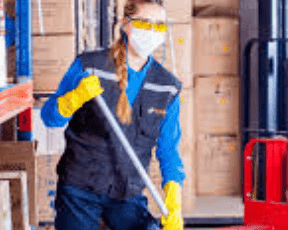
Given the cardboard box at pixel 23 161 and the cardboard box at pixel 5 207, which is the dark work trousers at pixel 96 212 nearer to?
the cardboard box at pixel 23 161

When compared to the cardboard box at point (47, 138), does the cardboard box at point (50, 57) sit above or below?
above

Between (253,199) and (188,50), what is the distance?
43.2 inches

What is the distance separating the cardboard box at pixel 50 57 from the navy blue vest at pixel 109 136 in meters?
0.73

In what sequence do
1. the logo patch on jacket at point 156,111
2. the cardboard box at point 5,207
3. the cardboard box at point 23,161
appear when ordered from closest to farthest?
the cardboard box at point 5,207, the cardboard box at point 23,161, the logo patch on jacket at point 156,111

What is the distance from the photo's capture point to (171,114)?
116 inches

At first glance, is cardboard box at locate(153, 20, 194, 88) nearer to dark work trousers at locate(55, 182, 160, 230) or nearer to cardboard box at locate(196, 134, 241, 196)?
cardboard box at locate(196, 134, 241, 196)

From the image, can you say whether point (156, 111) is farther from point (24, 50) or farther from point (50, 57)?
point (50, 57)

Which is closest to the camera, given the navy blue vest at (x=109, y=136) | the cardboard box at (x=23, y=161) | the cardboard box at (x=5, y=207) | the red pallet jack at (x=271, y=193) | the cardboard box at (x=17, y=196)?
the cardboard box at (x=5, y=207)

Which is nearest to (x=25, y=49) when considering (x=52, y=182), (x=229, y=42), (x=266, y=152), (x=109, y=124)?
(x=109, y=124)

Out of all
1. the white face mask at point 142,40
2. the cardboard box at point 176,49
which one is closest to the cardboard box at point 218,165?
the cardboard box at point 176,49

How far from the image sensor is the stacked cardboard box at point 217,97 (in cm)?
460

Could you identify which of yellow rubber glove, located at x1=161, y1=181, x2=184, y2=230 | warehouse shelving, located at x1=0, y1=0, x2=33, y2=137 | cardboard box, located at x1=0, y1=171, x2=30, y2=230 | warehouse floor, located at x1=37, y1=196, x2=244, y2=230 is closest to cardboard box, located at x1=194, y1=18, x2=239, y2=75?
warehouse floor, located at x1=37, y1=196, x2=244, y2=230

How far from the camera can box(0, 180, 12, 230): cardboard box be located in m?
2.25

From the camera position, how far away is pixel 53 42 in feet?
11.9
